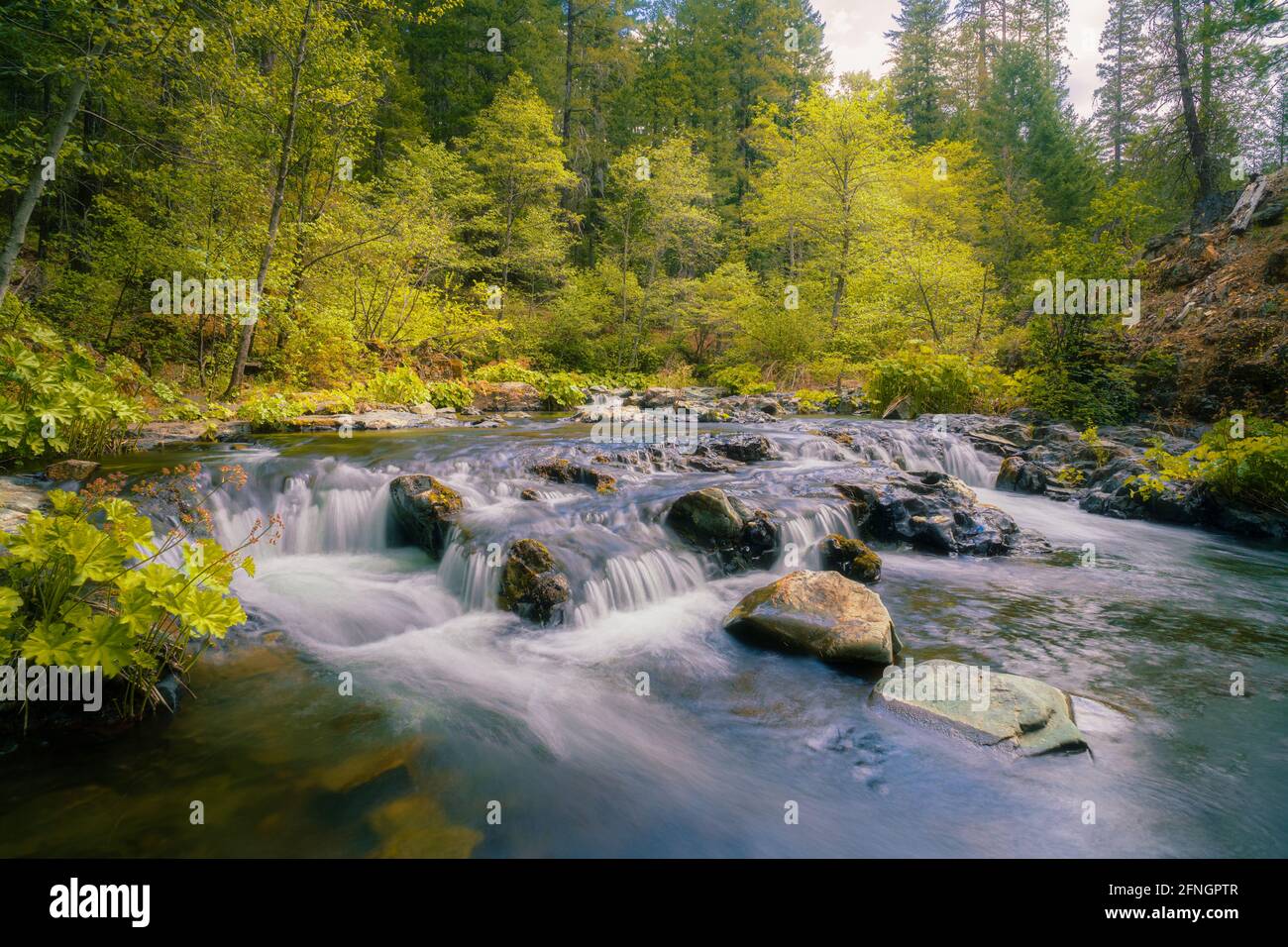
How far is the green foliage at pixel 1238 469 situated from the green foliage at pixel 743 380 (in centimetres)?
1341

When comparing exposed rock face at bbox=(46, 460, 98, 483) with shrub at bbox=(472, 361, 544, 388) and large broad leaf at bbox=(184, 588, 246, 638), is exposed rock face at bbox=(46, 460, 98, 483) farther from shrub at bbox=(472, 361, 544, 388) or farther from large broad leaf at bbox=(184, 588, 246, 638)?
shrub at bbox=(472, 361, 544, 388)

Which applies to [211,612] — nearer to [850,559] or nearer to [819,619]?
[819,619]

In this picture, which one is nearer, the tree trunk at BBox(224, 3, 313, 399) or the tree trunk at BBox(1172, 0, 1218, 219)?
the tree trunk at BBox(224, 3, 313, 399)

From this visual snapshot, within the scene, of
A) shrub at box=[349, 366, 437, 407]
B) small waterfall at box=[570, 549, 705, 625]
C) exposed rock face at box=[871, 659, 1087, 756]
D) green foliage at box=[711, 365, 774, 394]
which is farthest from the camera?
green foliage at box=[711, 365, 774, 394]

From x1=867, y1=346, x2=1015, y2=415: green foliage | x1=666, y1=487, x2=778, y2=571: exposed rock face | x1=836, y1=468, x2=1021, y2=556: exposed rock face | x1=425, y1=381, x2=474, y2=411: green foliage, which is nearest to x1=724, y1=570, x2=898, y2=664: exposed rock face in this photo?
x1=666, y1=487, x2=778, y2=571: exposed rock face

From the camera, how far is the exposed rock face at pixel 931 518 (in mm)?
6563

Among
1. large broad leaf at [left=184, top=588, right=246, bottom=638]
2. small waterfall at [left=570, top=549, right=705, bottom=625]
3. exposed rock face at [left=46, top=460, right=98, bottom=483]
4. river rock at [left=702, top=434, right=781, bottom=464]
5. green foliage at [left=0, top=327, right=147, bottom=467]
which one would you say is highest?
green foliage at [left=0, top=327, right=147, bottom=467]

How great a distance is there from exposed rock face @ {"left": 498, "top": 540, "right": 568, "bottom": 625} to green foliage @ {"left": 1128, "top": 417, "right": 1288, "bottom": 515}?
26.8ft

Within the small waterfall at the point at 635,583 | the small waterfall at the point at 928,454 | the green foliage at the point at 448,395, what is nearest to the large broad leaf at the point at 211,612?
the small waterfall at the point at 635,583

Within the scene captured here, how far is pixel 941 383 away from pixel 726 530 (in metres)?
11.0

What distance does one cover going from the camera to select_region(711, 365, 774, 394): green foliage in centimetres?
2062

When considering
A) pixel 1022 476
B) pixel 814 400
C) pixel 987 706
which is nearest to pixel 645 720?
pixel 987 706

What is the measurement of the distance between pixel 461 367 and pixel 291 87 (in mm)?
8181

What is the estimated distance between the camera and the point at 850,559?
19.0ft
